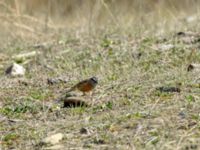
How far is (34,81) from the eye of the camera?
5168mm

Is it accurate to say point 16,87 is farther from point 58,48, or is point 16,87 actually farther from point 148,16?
point 148,16

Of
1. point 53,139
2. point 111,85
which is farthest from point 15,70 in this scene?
point 53,139

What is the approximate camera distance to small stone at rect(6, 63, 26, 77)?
5.50m

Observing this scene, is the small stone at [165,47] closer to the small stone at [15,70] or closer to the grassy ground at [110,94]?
the grassy ground at [110,94]

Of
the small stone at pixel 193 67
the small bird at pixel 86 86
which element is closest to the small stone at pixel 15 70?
the small bird at pixel 86 86

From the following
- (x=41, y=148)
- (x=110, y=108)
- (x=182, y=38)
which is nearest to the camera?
(x=41, y=148)

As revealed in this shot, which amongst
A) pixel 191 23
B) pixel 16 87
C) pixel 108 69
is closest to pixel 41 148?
pixel 16 87

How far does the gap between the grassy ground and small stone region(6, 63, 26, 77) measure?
66 mm

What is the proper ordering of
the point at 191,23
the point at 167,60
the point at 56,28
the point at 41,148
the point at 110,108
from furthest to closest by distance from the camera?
the point at 56,28, the point at 191,23, the point at 167,60, the point at 110,108, the point at 41,148

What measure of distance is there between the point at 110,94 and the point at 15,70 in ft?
4.37

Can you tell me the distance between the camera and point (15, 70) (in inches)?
218

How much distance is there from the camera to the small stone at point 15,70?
18.0 feet

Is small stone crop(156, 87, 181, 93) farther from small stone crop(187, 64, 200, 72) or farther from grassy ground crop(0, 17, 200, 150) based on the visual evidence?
small stone crop(187, 64, 200, 72)

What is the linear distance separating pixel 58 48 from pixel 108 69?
112cm
